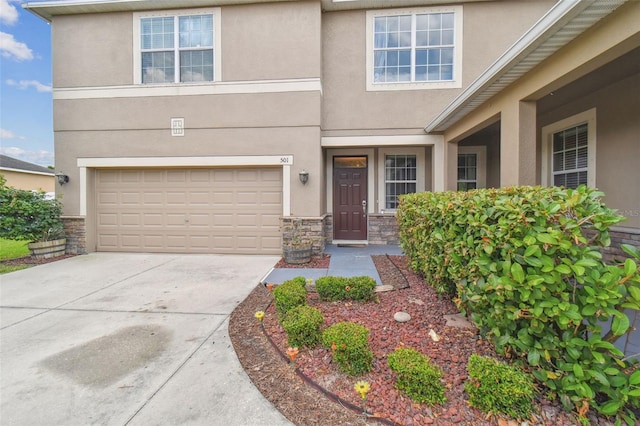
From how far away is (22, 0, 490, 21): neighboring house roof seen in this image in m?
7.10

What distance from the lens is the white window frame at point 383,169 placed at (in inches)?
331

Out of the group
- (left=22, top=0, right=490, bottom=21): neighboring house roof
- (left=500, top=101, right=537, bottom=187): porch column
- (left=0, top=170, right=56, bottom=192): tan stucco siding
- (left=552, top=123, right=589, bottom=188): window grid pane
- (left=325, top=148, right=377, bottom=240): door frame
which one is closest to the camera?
(left=500, top=101, right=537, bottom=187): porch column

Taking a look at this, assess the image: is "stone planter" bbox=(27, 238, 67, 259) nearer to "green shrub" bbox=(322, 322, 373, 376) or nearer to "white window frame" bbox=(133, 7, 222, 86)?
"white window frame" bbox=(133, 7, 222, 86)

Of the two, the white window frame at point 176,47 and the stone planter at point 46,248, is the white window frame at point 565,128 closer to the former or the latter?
the white window frame at point 176,47

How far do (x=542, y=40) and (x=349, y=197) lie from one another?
19.3 feet

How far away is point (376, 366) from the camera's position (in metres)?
2.53

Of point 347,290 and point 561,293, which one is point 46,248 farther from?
point 561,293

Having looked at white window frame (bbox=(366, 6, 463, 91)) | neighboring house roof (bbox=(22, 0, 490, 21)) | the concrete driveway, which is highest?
neighboring house roof (bbox=(22, 0, 490, 21))

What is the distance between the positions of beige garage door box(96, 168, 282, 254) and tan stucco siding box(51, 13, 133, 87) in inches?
96.0

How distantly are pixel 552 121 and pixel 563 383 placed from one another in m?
6.17

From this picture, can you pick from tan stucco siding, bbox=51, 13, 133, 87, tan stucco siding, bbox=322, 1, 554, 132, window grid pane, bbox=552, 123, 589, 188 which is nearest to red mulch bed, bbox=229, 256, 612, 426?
window grid pane, bbox=552, 123, 589, 188

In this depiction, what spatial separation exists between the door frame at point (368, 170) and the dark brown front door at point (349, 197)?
115 millimetres

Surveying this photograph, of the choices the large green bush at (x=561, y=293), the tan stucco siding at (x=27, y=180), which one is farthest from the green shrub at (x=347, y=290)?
the tan stucco siding at (x=27, y=180)

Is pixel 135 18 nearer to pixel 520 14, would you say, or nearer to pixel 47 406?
pixel 47 406
